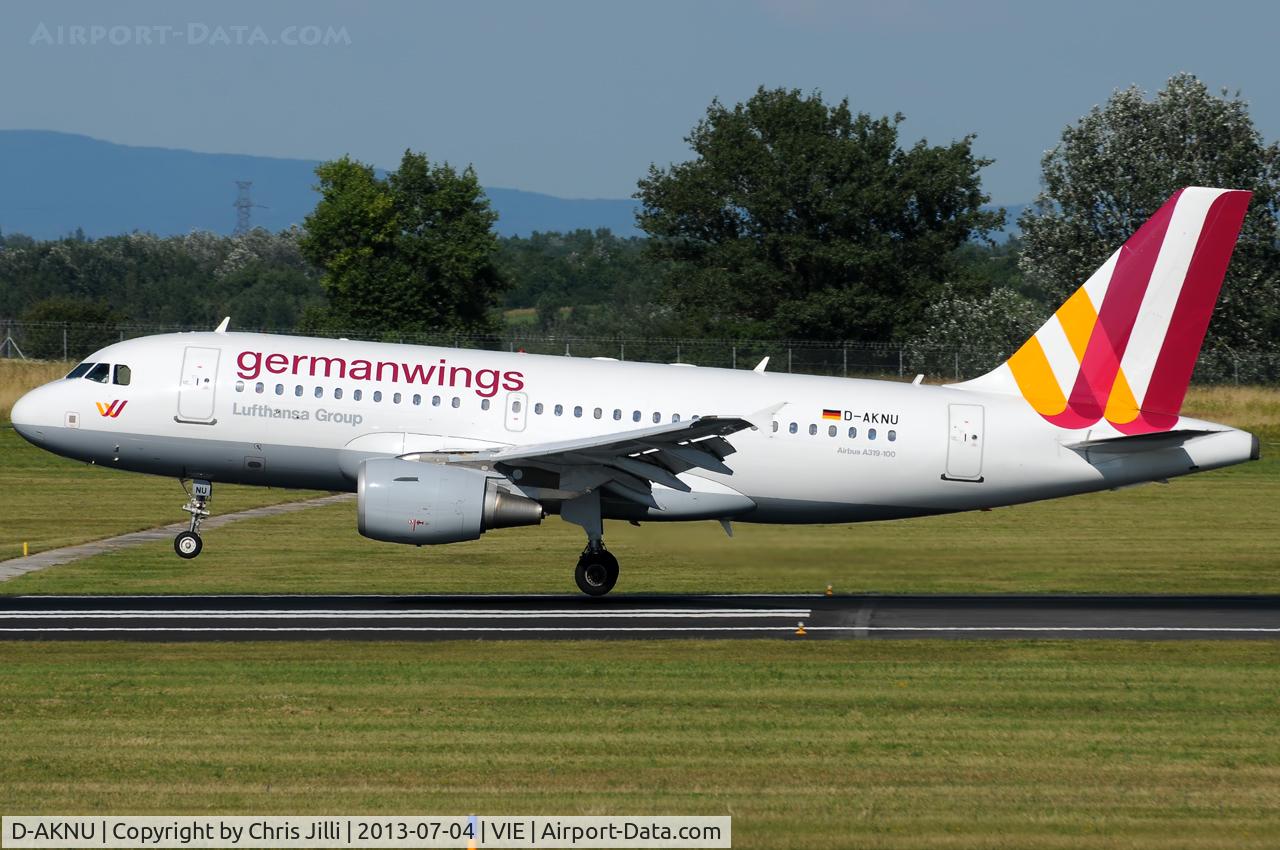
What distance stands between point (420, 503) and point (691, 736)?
10252 mm

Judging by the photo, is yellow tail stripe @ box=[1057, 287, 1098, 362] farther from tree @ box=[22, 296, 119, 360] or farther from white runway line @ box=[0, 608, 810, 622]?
tree @ box=[22, 296, 119, 360]

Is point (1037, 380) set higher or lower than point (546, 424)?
higher

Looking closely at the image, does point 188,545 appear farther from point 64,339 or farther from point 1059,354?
point 64,339

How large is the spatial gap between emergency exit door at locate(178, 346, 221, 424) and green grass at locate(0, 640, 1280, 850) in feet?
22.4

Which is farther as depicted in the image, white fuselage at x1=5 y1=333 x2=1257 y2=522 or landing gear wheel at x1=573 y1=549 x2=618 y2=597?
landing gear wheel at x1=573 y1=549 x2=618 y2=597

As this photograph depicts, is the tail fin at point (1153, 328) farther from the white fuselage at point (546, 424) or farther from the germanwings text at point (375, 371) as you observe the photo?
the germanwings text at point (375, 371)

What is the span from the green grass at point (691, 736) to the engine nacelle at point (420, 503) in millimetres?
3501

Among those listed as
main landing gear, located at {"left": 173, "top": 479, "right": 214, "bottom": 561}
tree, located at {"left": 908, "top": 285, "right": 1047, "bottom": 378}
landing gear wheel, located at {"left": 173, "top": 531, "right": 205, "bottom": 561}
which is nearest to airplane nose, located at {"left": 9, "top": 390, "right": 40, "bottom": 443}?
main landing gear, located at {"left": 173, "top": 479, "right": 214, "bottom": 561}

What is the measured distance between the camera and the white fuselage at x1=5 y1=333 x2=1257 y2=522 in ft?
95.6

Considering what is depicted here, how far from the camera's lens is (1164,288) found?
30.4 m

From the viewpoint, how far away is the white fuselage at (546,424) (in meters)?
29.1

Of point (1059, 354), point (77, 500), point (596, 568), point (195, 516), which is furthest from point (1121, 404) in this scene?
point (77, 500)

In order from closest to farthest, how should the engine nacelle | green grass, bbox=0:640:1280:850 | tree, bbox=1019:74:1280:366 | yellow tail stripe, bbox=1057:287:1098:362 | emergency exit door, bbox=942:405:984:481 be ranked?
green grass, bbox=0:640:1280:850
the engine nacelle
emergency exit door, bbox=942:405:984:481
yellow tail stripe, bbox=1057:287:1098:362
tree, bbox=1019:74:1280:366

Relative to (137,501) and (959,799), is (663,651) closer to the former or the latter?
(959,799)
